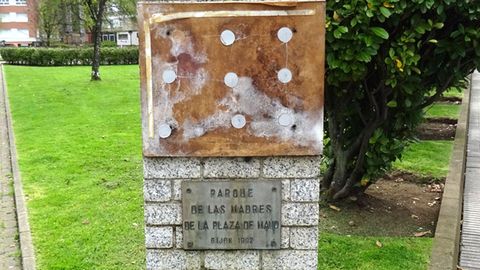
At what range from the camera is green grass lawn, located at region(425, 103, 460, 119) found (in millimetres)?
12217

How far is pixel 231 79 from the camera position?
3.12 metres

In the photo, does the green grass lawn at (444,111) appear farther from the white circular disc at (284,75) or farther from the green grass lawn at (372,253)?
the white circular disc at (284,75)

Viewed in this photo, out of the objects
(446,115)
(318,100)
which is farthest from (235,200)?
(446,115)

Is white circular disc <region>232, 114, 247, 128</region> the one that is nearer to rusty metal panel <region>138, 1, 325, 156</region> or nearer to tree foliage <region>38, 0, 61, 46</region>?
rusty metal panel <region>138, 1, 325, 156</region>

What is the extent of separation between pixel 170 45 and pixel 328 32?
5.96ft

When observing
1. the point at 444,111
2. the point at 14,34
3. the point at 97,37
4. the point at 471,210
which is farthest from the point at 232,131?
the point at 14,34

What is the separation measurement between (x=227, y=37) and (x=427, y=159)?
5637 millimetres

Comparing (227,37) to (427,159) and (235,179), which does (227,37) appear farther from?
(427,159)

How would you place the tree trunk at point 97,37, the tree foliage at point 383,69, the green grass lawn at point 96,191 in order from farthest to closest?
the tree trunk at point 97,37, the green grass lawn at point 96,191, the tree foliage at point 383,69

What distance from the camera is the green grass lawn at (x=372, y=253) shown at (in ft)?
14.5

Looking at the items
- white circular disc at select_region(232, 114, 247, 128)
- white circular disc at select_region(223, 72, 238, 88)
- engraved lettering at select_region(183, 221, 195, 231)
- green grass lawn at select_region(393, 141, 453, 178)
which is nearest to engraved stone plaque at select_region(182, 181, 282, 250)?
engraved lettering at select_region(183, 221, 195, 231)

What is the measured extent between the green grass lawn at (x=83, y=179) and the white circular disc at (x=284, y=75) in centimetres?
224

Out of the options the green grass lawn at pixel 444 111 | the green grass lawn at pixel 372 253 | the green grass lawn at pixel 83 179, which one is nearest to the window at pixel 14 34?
the green grass lawn at pixel 83 179

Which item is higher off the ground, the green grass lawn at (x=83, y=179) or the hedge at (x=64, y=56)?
the hedge at (x=64, y=56)
